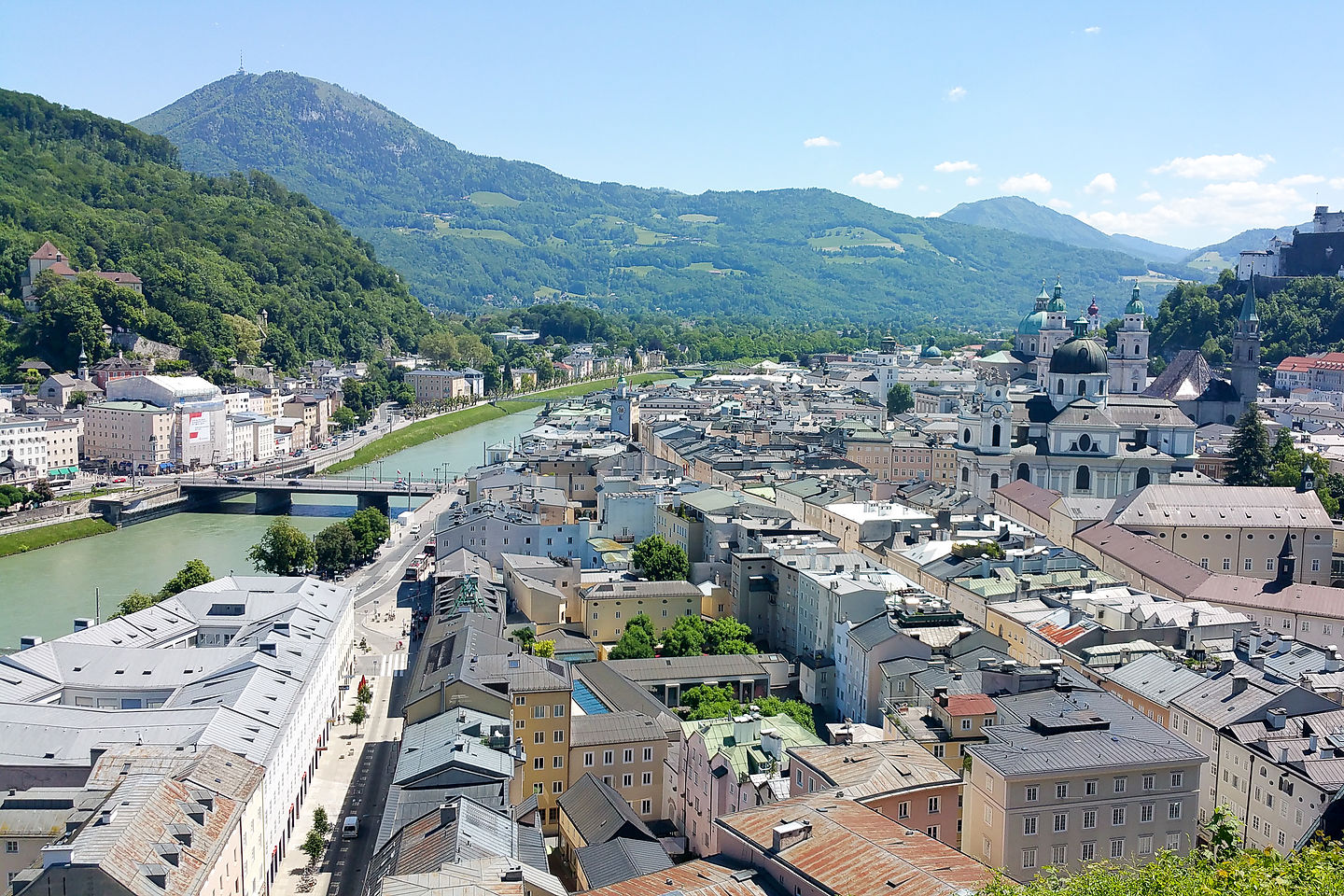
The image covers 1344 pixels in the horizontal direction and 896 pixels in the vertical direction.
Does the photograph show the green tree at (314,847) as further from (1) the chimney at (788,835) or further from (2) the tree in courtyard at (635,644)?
(2) the tree in courtyard at (635,644)

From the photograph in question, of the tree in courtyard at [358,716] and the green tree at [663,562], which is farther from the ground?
the green tree at [663,562]

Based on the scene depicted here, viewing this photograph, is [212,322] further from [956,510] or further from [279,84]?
[279,84]

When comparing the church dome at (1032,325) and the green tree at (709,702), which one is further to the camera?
the church dome at (1032,325)

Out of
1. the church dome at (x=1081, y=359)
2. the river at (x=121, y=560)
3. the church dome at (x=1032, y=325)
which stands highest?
the church dome at (x=1032, y=325)

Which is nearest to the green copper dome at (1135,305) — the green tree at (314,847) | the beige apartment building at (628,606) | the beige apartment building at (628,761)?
the beige apartment building at (628,606)

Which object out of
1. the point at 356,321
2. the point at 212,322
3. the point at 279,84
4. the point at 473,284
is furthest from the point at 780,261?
the point at 212,322

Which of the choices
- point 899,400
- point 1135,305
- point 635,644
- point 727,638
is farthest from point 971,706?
point 899,400

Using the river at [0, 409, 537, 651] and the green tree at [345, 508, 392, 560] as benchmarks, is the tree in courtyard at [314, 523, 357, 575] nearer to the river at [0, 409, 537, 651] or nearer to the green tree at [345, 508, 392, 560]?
the green tree at [345, 508, 392, 560]

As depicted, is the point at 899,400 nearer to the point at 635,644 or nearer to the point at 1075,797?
the point at 635,644


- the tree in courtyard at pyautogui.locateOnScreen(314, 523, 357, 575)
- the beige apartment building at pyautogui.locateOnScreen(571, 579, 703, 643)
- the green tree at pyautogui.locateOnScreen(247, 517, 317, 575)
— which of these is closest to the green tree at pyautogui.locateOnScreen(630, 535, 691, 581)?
the beige apartment building at pyautogui.locateOnScreen(571, 579, 703, 643)
